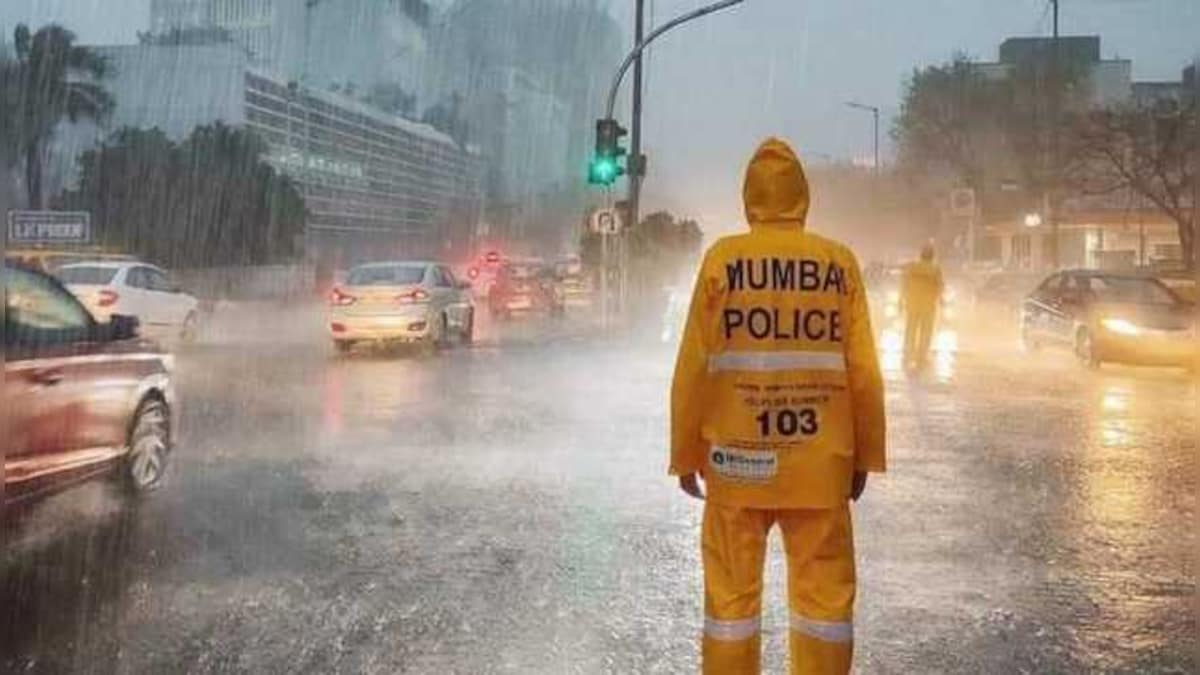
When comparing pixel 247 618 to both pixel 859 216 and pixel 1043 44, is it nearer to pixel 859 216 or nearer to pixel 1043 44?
pixel 1043 44

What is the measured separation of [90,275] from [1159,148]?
93.3 ft

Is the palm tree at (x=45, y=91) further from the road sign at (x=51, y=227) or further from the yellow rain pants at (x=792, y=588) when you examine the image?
the yellow rain pants at (x=792, y=588)

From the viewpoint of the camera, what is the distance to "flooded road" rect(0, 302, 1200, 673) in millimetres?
5039

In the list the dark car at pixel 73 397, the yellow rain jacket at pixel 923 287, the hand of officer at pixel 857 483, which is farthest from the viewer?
the yellow rain jacket at pixel 923 287

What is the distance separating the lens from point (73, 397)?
271 inches

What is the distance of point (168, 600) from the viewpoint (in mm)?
5645

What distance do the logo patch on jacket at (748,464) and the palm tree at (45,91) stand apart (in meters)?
38.0

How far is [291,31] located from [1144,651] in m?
86.9

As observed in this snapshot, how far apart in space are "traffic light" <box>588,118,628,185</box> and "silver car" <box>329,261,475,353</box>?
5348 mm

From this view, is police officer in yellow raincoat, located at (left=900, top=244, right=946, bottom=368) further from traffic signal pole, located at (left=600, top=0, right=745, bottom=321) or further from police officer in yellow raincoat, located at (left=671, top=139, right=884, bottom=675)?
police officer in yellow raincoat, located at (left=671, top=139, right=884, bottom=675)

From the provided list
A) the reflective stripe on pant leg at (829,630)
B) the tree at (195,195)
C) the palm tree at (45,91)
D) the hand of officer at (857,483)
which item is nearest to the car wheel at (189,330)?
the tree at (195,195)

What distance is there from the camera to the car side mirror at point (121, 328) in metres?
7.58

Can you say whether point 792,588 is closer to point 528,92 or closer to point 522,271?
point 522,271

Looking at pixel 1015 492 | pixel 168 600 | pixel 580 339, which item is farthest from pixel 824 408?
pixel 580 339
